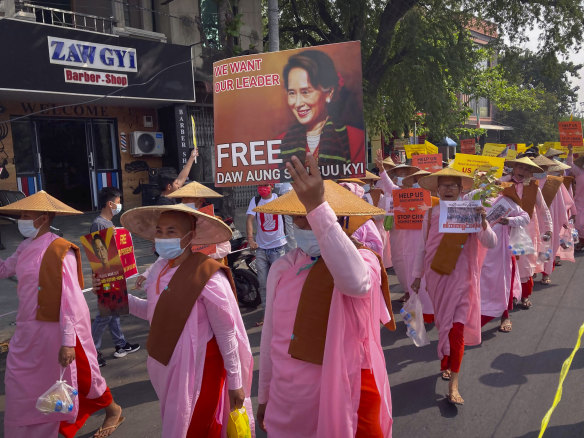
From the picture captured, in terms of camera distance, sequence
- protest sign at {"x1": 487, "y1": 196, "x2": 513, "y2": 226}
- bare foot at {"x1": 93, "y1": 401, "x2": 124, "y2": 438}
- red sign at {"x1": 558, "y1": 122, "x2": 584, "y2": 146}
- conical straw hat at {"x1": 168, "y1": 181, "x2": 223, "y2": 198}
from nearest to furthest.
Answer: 1. bare foot at {"x1": 93, "y1": 401, "x2": 124, "y2": 438}
2. conical straw hat at {"x1": 168, "y1": 181, "x2": 223, "y2": 198}
3. protest sign at {"x1": 487, "y1": 196, "x2": 513, "y2": 226}
4. red sign at {"x1": 558, "y1": 122, "x2": 584, "y2": 146}

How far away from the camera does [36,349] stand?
136 inches

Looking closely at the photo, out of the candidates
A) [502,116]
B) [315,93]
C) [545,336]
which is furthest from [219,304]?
[502,116]

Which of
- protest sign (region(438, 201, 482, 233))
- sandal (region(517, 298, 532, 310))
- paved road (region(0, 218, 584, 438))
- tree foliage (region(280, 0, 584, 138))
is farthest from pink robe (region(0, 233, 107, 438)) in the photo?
tree foliage (region(280, 0, 584, 138))

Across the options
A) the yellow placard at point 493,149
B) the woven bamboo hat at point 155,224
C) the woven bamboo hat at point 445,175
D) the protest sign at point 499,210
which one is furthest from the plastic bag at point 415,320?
the yellow placard at point 493,149

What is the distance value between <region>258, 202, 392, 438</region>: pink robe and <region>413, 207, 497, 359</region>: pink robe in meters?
2.01

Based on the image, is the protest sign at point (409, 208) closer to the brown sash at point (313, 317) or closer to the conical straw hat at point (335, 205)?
the conical straw hat at point (335, 205)

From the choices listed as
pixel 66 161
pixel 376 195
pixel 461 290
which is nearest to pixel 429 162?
pixel 376 195

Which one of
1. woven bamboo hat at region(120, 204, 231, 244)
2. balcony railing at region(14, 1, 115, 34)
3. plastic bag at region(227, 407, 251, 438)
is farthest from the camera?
balcony railing at region(14, 1, 115, 34)

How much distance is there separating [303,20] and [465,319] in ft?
47.5

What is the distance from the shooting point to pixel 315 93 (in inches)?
108

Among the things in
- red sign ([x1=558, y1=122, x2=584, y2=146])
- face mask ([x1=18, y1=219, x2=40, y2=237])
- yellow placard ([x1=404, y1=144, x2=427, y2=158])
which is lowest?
face mask ([x1=18, y1=219, x2=40, y2=237])

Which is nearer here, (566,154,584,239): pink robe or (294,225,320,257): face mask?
(294,225,320,257): face mask

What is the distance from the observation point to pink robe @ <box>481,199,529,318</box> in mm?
5952

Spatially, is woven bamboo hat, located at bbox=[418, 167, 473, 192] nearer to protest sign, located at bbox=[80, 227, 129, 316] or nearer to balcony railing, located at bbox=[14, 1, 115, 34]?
protest sign, located at bbox=[80, 227, 129, 316]
